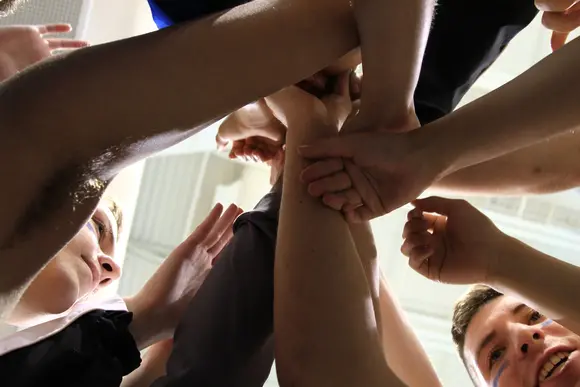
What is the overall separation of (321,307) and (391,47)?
0.67 ft

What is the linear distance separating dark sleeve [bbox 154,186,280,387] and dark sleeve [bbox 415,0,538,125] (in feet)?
0.77

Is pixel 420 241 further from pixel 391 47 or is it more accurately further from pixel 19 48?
pixel 19 48

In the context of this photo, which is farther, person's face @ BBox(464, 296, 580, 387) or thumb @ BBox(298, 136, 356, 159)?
person's face @ BBox(464, 296, 580, 387)

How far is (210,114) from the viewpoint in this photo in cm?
45

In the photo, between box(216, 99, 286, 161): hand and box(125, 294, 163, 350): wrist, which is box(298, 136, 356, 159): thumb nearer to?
box(216, 99, 286, 161): hand

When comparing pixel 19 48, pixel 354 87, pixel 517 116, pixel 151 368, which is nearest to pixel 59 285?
pixel 151 368

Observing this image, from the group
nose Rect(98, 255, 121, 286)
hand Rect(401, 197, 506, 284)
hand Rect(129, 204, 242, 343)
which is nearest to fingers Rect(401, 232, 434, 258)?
hand Rect(401, 197, 506, 284)

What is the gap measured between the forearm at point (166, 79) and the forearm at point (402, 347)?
0.34m

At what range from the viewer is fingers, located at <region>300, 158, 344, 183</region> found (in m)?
0.51

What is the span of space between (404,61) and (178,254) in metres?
0.40

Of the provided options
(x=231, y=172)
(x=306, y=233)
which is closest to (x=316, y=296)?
(x=306, y=233)

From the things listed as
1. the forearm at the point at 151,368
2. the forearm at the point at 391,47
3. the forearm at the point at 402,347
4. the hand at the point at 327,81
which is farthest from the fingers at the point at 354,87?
the forearm at the point at 151,368

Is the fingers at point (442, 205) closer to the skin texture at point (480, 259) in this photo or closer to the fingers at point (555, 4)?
the skin texture at point (480, 259)

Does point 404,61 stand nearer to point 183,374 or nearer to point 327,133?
point 327,133
